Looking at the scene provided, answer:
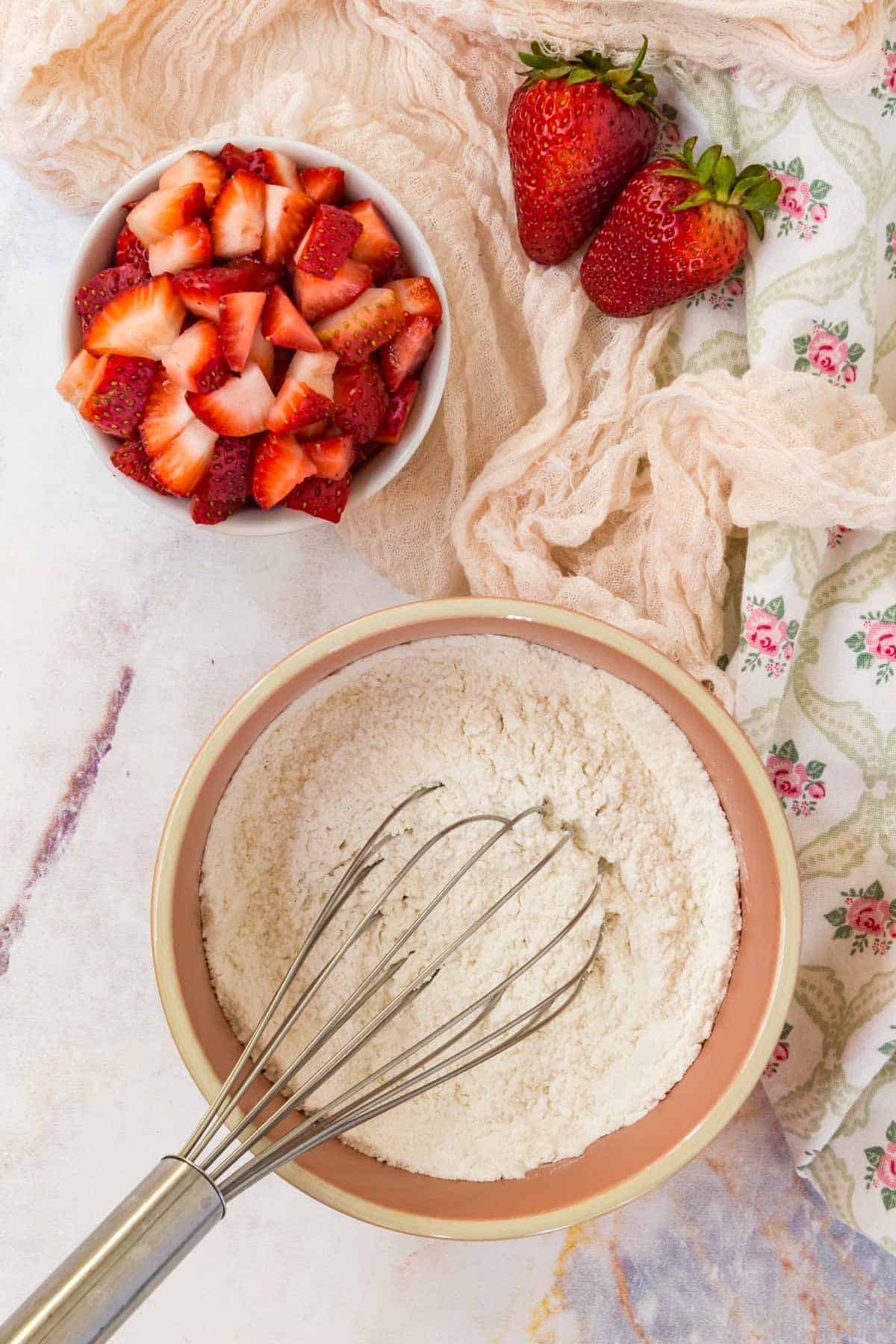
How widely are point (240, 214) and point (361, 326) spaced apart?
10 centimetres

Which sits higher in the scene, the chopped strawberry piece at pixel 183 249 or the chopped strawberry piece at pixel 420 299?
the chopped strawberry piece at pixel 183 249

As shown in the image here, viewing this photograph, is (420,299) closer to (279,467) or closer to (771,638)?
(279,467)

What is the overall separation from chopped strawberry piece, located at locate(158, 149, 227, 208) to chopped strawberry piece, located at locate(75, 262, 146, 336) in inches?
2.3

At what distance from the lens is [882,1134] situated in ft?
2.54

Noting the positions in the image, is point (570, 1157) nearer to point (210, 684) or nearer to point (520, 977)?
point (520, 977)

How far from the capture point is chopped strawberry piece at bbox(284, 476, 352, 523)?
0.72 meters

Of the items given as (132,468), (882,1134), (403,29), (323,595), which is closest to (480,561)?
(323,595)

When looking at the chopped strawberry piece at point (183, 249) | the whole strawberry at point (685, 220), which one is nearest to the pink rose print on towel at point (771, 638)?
the whole strawberry at point (685, 220)

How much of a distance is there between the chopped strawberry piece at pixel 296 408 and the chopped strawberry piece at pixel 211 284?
6 centimetres

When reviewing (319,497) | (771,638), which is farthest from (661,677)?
(319,497)

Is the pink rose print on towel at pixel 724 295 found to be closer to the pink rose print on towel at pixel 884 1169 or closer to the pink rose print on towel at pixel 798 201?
the pink rose print on towel at pixel 798 201

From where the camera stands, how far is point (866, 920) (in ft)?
2.55

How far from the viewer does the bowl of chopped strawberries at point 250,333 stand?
70 centimetres

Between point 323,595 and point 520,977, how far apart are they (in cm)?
31
